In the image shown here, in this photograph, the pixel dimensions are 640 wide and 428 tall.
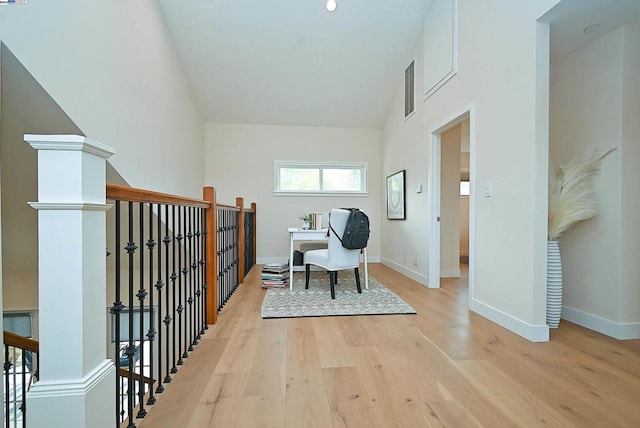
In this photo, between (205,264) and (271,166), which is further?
(271,166)

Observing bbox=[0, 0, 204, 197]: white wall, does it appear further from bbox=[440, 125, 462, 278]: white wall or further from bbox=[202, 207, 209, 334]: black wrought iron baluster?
bbox=[440, 125, 462, 278]: white wall

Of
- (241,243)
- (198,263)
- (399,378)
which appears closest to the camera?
(399,378)

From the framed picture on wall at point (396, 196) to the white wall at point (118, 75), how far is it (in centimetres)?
317

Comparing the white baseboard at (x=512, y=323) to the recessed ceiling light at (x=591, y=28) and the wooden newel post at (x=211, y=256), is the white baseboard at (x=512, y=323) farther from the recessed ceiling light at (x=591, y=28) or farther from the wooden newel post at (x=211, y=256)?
the wooden newel post at (x=211, y=256)

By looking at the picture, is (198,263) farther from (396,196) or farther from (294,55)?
(294,55)

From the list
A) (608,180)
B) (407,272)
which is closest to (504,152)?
(608,180)

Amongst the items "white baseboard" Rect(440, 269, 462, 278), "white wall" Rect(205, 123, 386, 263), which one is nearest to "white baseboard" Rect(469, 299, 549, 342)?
"white baseboard" Rect(440, 269, 462, 278)

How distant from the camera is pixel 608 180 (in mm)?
1966

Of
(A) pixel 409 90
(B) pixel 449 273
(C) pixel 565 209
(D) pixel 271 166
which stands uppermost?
(A) pixel 409 90

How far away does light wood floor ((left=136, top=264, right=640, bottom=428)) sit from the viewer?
1155 millimetres

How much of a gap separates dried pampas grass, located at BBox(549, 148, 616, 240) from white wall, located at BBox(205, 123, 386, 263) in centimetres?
313

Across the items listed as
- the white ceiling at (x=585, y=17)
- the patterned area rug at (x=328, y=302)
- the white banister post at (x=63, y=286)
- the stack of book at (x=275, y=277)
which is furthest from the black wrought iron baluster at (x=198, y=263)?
the white ceiling at (x=585, y=17)

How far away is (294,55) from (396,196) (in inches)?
99.2

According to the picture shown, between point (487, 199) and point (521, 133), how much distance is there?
57 centimetres
